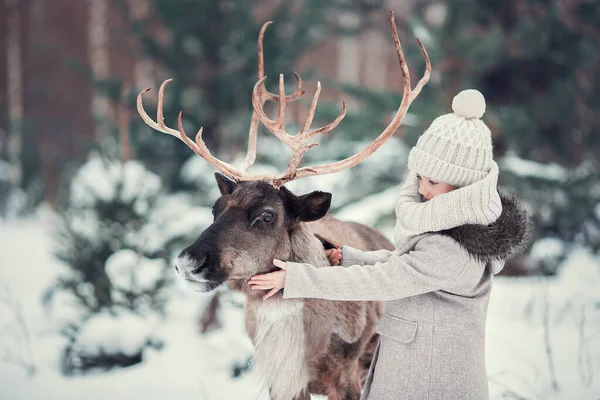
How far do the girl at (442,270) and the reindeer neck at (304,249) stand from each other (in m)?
0.38

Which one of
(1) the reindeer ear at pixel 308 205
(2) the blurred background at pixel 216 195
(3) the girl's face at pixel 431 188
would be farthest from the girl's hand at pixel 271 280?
(2) the blurred background at pixel 216 195

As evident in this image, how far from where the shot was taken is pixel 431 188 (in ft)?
8.59

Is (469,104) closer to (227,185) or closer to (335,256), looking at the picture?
A: (335,256)

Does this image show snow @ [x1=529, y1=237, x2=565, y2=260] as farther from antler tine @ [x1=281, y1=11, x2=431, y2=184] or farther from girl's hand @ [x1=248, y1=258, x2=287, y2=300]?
girl's hand @ [x1=248, y1=258, x2=287, y2=300]

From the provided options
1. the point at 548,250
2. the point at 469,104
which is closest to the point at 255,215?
the point at 469,104

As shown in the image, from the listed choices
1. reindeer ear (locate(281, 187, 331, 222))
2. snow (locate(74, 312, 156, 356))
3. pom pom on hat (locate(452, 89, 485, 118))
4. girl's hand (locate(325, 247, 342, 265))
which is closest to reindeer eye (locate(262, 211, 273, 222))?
reindeer ear (locate(281, 187, 331, 222))

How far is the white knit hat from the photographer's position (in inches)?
98.0

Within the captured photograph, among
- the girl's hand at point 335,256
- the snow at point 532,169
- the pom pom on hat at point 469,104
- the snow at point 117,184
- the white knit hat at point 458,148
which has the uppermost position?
the pom pom on hat at point 469,104

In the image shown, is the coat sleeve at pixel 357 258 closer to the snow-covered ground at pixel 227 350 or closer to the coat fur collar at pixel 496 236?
the coat fur collar at pixel 496 236

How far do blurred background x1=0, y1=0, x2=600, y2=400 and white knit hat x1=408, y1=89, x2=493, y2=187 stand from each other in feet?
6.37

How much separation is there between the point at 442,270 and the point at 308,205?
2.54ft

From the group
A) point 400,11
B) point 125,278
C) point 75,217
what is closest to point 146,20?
point 400,11

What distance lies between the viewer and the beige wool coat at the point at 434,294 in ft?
8.09

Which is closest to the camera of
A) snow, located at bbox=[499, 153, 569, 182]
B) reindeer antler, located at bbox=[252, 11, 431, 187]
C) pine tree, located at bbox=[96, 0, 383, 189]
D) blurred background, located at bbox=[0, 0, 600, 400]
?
reindeer antler, located at bbox=[252, 11, 431, 187]
